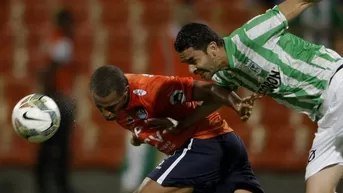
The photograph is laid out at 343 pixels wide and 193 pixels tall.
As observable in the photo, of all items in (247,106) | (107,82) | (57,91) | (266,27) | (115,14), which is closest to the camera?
(266,27)

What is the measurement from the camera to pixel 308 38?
31.3ft

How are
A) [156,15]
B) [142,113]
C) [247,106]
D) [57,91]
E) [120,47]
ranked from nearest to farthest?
[247,106]
[142,113]
[57,91]
[120,47]
[156,15]

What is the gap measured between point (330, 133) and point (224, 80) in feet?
2.44

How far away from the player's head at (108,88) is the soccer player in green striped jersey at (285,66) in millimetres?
425

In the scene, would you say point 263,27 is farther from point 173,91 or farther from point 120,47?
point 120,47

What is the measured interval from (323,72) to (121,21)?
6630mm

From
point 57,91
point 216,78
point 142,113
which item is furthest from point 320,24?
point 142,113

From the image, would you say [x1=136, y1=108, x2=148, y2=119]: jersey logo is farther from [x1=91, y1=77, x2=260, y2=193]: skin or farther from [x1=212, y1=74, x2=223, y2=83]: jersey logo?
[x1=212, y1=74, x2=223, y2=83]: jersey logo

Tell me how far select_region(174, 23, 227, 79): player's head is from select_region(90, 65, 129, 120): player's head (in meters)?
0.43

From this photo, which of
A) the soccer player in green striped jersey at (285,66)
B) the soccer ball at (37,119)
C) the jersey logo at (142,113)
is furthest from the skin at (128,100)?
the soccer ball at (37,119)

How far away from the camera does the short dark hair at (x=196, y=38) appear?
5.65 metres

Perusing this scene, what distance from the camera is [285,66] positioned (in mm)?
5641

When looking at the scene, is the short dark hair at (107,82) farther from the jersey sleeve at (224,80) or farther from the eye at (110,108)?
the jersey sleeve at (224,80)

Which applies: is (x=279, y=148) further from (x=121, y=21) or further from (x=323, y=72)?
(x=323, y=72)
